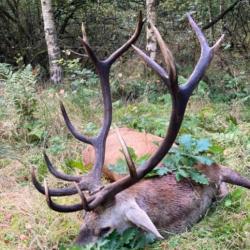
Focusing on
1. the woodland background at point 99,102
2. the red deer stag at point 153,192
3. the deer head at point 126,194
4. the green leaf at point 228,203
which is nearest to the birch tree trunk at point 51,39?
the woodland background at point 99,102

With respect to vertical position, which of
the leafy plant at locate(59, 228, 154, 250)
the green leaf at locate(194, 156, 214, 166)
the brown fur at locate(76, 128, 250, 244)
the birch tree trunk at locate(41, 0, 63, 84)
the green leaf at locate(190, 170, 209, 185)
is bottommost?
the leafy plant at locate(59, 228, 154, 250)

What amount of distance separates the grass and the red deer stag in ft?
0.43

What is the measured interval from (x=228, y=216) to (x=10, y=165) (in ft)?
7.26

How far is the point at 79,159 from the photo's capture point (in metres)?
5.02

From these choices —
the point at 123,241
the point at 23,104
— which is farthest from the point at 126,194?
the point at 23,104

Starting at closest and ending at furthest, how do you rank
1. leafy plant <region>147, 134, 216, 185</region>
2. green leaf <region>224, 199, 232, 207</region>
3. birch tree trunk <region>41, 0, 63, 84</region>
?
leafy plant <region>147, 134, 216, 185</region> → green leaf <region>224, 199, 232, 207</region> → birch tree trunk <region>41, 0, 63, 84</region>

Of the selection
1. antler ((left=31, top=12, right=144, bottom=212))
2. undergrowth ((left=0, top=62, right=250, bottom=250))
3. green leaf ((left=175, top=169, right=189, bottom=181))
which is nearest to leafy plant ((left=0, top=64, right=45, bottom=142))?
undergrowth ((left=0, top=62, right=250, bottom=250))

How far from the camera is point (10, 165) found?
4.95m

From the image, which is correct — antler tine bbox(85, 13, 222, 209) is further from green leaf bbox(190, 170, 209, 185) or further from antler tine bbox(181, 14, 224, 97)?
green leaf bbox(190, 170, 209, 185)

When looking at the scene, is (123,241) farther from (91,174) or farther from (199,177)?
(199,177)

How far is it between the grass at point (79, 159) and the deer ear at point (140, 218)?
1.01ft

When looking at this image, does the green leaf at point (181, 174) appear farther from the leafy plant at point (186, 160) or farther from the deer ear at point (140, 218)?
the deer ear at point (140, 218)

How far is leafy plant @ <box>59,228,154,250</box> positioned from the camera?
321cm

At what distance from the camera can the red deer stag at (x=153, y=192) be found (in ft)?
10.4
